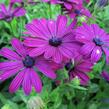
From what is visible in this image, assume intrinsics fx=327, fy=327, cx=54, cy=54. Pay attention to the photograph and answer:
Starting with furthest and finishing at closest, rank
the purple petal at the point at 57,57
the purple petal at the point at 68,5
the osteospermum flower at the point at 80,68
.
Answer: the purple petal at the point at 68,5 < the osteospermum flower at the point at 80,68 < the purple petal at the point at 57,57

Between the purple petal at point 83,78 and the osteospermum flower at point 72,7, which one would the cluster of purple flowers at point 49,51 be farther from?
the osteospermum flower at point 72,7

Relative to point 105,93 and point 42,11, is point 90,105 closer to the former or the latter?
point 105,93

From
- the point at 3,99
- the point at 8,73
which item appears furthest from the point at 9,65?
the point at 3,99

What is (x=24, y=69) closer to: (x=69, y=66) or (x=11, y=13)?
(x=69, y=66)

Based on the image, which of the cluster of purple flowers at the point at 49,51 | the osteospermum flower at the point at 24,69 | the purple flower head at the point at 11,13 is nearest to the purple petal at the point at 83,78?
the cluster of purple flowers at the point at 49,51

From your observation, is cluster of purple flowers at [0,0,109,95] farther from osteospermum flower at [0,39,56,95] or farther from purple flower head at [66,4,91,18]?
purple flower head at [66,4,91,18]

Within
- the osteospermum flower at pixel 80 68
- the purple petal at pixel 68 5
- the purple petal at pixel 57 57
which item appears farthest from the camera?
the purple petal at pixel 68 5

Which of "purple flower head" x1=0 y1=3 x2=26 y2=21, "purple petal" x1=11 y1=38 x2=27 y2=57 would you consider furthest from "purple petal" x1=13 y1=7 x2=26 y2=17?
"purple petal" x1=11 y1=38 x2=27 y2=57
